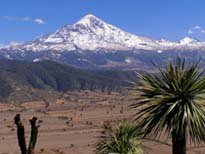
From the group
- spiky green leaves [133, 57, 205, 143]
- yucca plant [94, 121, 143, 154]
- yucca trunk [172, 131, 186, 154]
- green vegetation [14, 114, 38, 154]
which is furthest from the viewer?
yucca plant [94, 121, 143, 154]

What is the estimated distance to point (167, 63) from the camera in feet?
54.6

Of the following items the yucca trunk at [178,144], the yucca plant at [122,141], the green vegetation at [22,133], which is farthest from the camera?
the yucca plant at [122,141]

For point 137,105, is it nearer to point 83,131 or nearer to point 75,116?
point 83,131

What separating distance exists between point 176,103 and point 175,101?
232 mm

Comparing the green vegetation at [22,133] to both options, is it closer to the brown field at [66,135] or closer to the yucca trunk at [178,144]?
the yucca trunk at [178,144]

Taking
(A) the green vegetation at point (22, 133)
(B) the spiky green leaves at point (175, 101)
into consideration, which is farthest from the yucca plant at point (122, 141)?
(A) the green vegetation at point (22, 133)

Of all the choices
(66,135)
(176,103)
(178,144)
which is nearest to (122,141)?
(178,144)

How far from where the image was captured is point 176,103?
15.5 m

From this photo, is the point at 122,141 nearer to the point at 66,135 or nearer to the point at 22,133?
the point at 22,133

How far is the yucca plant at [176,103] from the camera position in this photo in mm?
15469

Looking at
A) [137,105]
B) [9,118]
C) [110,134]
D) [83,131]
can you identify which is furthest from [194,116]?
[9,118]

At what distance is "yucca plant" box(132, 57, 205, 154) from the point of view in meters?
15.5

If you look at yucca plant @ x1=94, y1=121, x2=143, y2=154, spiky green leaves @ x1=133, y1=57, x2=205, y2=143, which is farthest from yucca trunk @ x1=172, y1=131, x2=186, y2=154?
yucca plant @ x1=94, y1=121, x2=143, y2=154

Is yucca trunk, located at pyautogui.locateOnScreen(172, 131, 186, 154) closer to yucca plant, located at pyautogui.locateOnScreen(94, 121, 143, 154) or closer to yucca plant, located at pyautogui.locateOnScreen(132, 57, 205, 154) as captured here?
yucca plant, located at pyautogui.locateOnScreen(132, 57, 205, 154)
